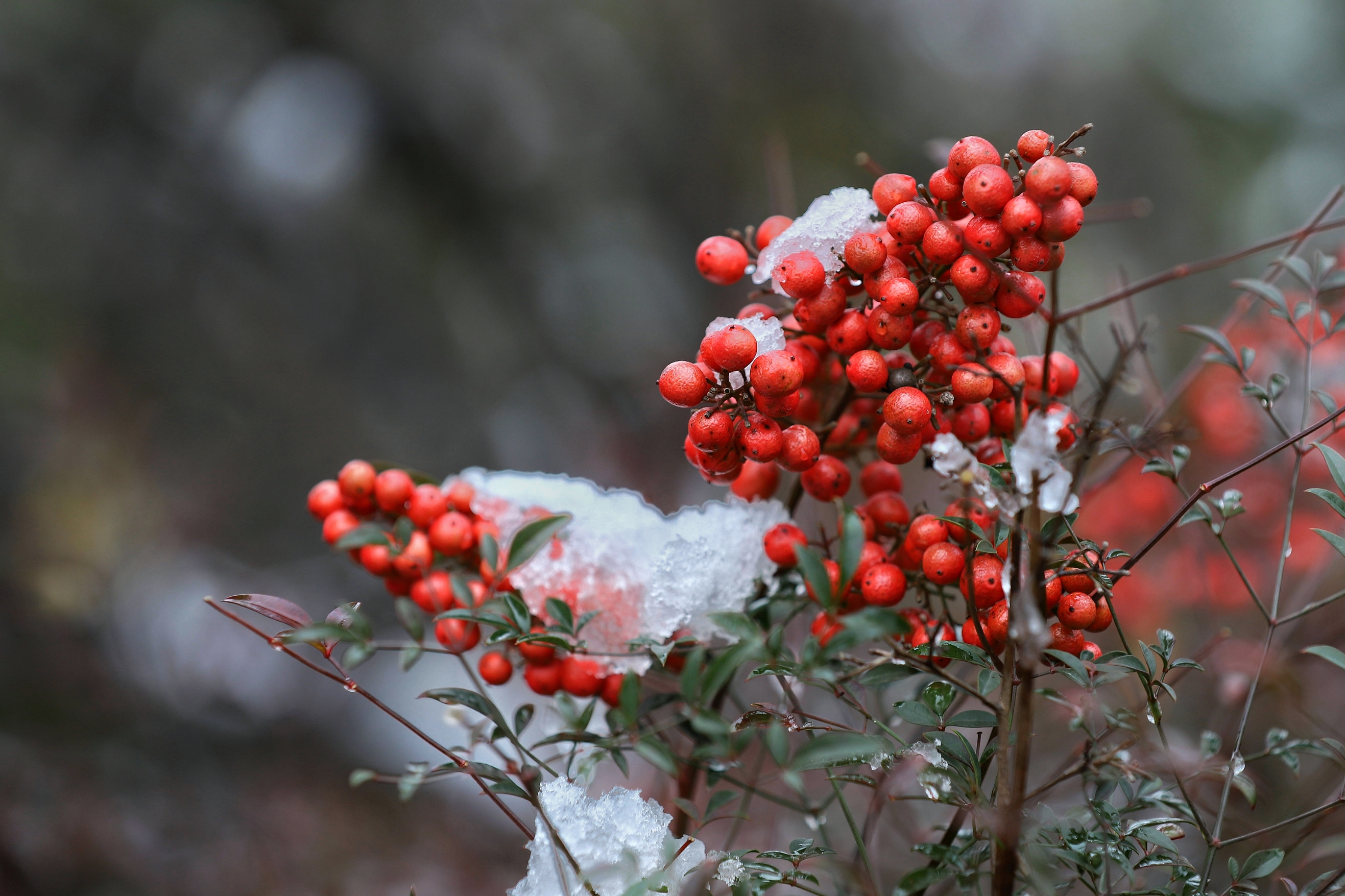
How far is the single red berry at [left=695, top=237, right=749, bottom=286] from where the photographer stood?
53 centimetres

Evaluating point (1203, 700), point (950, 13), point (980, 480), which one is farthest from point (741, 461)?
point (950, 13)

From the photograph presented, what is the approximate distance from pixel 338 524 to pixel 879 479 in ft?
1.26

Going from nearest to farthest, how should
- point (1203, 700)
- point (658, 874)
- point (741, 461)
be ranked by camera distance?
point (658, 874), point (741, 461), point (1203, 700)

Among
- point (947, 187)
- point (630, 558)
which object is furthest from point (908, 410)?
point (630, 558)

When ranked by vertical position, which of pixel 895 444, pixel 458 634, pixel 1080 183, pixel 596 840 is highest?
pixel 1080 183

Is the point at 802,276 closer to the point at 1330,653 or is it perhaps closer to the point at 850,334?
the point at 850,334

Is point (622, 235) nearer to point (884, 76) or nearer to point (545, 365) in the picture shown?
point (545, 365)

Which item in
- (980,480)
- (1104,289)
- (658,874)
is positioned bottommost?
(658,874)

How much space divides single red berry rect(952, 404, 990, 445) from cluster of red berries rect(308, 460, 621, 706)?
0.27 m

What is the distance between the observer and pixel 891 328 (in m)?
0.44

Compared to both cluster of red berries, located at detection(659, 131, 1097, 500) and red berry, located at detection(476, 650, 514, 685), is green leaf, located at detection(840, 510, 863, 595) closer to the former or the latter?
cluster of red berries, located at detection(659, 131, 1097, 500)

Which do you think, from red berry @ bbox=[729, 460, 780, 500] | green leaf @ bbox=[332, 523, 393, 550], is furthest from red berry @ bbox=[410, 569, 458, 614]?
red berry @ bbox=[729, 460, 780, 500]

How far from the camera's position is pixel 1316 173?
171cm

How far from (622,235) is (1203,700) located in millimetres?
1402
